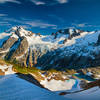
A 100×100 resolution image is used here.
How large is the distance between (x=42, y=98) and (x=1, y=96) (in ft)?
16.6

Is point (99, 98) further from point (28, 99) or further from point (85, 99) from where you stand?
point (28, 99)

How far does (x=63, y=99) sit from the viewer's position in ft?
43.0

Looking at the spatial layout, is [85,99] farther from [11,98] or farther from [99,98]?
[11,98]

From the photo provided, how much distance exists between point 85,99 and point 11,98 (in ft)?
28.8

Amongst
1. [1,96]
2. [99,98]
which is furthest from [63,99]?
[1,96]

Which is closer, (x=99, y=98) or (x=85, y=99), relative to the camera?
(x=99, y=98)

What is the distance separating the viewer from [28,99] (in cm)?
1282

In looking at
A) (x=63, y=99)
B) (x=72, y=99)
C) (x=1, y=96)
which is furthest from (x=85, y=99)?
(x=1, y=96)

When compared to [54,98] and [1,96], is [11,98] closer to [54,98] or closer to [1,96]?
[1,96]

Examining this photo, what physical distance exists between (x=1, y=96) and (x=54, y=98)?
651 centimetres

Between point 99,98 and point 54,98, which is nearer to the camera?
point 99,98

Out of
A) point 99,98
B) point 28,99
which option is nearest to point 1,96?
point 28,99

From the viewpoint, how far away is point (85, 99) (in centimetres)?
1284

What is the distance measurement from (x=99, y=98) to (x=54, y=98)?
201 inches
